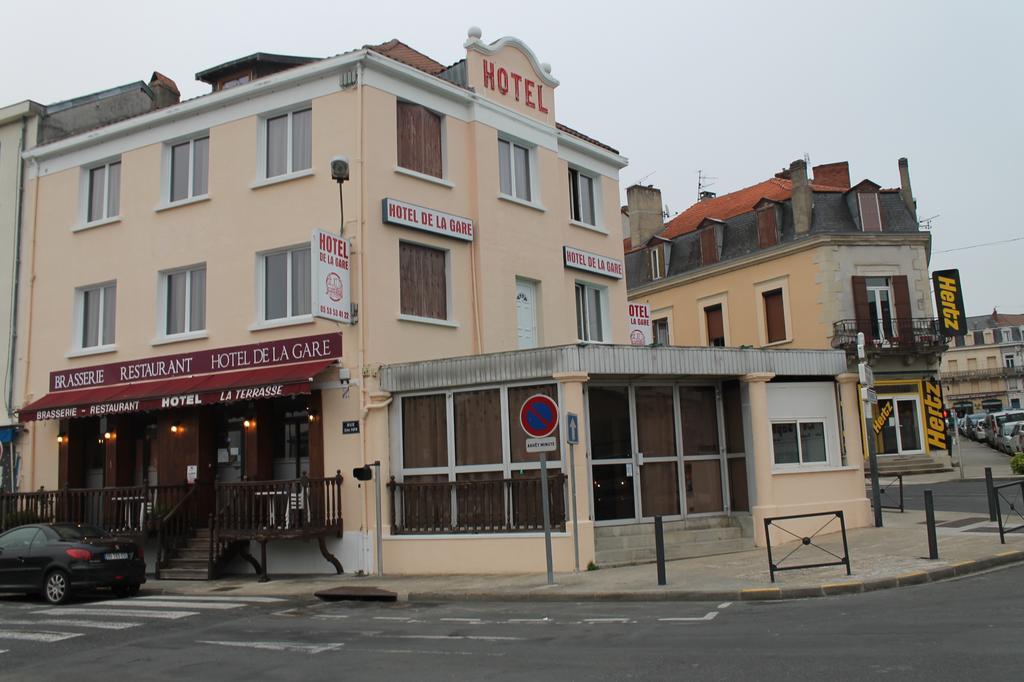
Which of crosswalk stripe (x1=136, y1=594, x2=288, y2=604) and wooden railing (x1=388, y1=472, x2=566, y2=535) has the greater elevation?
wooden railing (x1=388, y1=472, x2=566, y2=535)

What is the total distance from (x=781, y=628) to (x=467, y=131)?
13.5 m

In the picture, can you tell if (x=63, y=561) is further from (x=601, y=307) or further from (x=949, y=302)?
(x=949, y=302)

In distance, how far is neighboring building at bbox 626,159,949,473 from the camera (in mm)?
35844

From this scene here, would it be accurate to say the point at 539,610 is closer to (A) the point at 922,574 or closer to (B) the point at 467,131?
(A) the point at 922,574

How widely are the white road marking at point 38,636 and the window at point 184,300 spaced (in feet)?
27.9

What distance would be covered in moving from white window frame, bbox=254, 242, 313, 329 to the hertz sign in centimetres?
2742

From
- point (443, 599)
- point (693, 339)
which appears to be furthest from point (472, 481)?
point (693, 339)

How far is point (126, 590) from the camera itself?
621 inches

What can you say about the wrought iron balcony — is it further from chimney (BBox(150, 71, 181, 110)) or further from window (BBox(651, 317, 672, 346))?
chimney (BBox(150, 71, 181, 110))

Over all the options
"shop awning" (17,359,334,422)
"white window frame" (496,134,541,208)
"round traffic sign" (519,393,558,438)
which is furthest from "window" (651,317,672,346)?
"round traffic sign" (519,393,558,438)

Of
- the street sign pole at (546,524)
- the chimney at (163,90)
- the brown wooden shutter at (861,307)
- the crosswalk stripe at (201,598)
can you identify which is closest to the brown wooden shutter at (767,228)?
the brown wooden shutter at (861,307)

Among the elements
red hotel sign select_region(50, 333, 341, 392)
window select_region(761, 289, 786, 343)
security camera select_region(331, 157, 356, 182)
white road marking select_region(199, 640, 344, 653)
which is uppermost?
window select_region(761, 289, 786, 343)

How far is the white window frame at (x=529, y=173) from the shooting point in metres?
20.4

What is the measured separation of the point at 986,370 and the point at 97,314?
8565cm
